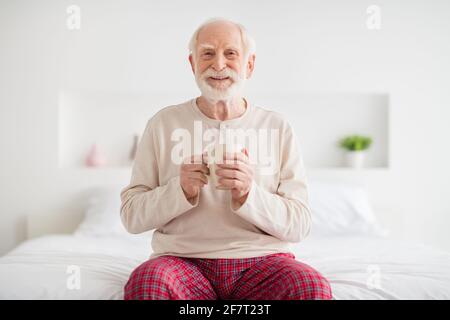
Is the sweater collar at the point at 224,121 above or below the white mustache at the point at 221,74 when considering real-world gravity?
below

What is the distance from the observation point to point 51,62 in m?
3.42

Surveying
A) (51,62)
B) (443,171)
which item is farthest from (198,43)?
(443,171)

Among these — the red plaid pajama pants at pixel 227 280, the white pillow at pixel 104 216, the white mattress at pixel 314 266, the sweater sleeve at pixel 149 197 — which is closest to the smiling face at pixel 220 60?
the sweater sleeve at pixel 149 197

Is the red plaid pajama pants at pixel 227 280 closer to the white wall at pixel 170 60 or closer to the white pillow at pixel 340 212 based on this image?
the white pillow at pixel 340 212

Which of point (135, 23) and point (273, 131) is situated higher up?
point (135, 23)

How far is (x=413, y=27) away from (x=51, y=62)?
2.45 meters

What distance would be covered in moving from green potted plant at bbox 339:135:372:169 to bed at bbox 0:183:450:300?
0.29 metres

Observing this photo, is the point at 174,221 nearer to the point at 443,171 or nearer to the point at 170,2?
the point at 170,2

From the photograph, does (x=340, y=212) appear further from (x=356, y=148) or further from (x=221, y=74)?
(x=221, y=74)

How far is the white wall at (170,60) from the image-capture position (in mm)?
3400

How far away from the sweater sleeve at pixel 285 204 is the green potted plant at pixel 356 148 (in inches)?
76.1

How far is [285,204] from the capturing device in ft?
5.00

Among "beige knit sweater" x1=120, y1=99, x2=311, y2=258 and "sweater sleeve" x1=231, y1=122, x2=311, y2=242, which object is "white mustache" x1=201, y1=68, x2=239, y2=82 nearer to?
"beige knit sweater" x1=120, y1=99, x2=311, y2=258

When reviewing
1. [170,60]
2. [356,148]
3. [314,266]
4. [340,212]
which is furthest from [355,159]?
[314,266]
